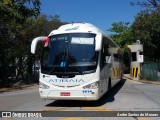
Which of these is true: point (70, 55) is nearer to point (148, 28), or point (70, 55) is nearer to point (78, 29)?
point (78, 29)

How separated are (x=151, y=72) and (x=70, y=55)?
20.9 meters

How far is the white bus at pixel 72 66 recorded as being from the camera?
48.4 ft

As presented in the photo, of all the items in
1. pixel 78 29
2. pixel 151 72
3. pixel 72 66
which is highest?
pixel 78 29

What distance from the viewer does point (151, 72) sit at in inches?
1371

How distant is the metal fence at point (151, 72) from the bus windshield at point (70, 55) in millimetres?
19706

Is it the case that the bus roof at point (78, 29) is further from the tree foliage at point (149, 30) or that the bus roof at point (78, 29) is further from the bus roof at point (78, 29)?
the tree foliage at point (149, 30)

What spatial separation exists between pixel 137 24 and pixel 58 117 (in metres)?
31.7

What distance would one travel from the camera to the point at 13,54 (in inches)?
1471

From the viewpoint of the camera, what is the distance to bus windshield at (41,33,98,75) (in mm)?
14945

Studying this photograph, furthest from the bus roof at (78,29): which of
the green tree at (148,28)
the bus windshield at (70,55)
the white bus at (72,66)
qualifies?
→ the green tree at (148,28)

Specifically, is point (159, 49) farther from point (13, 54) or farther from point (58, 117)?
point (58, 117)

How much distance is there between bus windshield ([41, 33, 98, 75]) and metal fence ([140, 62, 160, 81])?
64.7 ft

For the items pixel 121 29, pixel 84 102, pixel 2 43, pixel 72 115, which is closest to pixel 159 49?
pixel 121 29

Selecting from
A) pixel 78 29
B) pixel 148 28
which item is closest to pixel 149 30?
pixel 148 28
